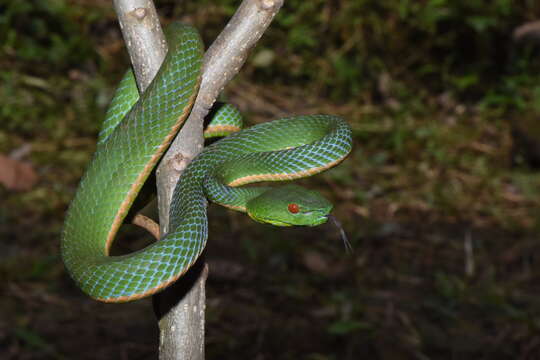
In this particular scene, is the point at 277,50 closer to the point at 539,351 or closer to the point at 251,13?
the point at 539,351

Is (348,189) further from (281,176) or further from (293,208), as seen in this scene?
(293,208)

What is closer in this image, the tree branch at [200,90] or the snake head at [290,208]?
the tree branch at [200,90]

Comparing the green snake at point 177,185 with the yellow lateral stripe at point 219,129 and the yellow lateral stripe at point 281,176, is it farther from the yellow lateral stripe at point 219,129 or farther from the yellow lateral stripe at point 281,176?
the yellow lateral stripe at point 219,129

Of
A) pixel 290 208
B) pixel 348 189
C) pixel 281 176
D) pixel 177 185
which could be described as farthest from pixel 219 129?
pixel 348 189

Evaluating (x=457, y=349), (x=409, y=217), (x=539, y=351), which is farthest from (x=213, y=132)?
(x=409, y=217)

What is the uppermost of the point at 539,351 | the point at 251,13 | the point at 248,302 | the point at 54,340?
the point at 251,13

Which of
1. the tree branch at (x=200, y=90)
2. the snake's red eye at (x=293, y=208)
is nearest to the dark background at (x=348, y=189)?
the snake's red eye at (x=293, y=208)
